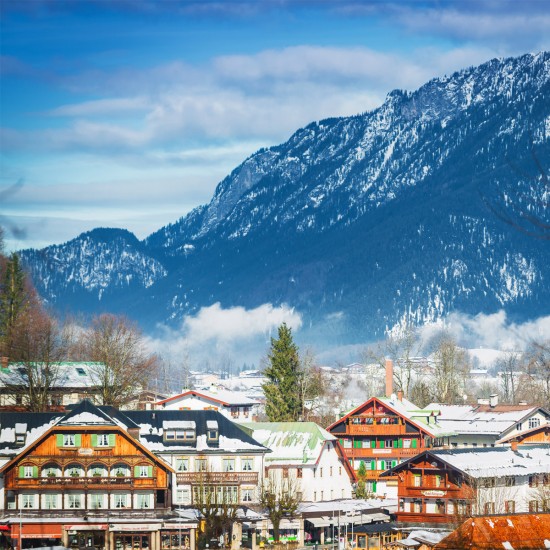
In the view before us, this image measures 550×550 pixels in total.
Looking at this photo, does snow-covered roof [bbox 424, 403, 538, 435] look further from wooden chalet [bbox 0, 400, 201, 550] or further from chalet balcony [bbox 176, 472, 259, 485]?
wooden chalet [bbox 0, 400, 201, 550]

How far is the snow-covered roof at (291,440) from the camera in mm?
125375

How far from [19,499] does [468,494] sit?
106 feet

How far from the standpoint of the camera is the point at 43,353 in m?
156

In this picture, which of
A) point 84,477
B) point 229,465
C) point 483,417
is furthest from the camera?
point 483,417

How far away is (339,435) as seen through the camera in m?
147

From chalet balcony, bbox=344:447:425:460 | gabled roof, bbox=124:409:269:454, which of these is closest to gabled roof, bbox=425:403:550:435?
chalet balcony, bbox=344:447:425:460

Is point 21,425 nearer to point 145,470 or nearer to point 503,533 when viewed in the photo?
point 145,470

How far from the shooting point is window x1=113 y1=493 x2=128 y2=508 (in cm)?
10919

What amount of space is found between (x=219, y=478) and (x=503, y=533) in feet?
124

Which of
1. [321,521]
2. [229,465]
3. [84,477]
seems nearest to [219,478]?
[229,465]

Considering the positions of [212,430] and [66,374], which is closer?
[212,430]

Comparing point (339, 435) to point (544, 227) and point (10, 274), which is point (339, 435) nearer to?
point (10, 274)

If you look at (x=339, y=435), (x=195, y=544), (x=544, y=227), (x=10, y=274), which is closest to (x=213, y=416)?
(x=195, y=544)

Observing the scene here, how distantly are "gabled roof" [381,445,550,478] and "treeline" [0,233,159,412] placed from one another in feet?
134
